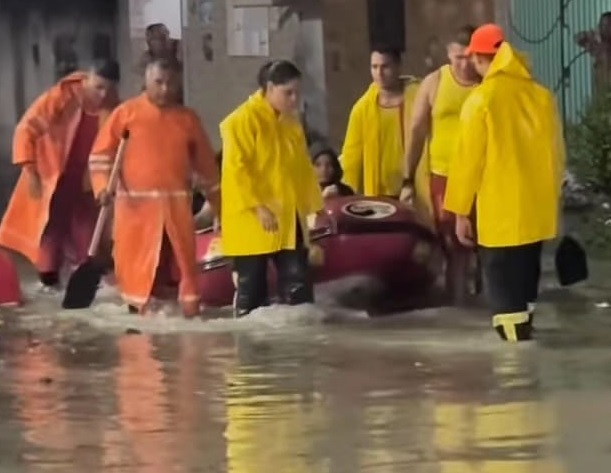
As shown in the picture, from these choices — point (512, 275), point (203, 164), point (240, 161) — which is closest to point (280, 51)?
point (203, 164)

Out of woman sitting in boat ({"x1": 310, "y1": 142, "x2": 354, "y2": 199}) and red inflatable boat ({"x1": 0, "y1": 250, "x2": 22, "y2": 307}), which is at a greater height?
woman sitting in boat ({"x1": 310, "y1": 142, "x2": 354, "y2": 199})

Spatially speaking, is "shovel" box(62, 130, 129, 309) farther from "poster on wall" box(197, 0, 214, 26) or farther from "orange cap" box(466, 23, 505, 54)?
"poster on wall" box(197, 0, 214, 26)

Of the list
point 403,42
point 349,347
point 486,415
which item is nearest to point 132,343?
point 349,347

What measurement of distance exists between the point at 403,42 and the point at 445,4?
513 mm

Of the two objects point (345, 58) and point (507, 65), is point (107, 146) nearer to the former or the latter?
point (507, 65)

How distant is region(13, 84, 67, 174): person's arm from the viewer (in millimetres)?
15125

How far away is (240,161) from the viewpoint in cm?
1311

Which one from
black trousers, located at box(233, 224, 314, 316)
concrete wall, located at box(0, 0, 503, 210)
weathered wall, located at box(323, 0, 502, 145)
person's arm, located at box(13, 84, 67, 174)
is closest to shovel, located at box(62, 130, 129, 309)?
person's arm, located at box(13, 84, 67, 174)

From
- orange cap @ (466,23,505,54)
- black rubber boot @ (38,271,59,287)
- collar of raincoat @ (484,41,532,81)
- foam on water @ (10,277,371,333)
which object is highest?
orange cap @ (466,23,505,54)

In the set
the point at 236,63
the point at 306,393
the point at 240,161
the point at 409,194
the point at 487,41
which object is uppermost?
the point at 487,41

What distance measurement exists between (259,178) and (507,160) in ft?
→ 6.15

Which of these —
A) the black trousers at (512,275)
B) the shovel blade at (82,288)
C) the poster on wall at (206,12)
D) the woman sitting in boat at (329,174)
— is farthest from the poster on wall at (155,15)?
the black trousers at (512,275)

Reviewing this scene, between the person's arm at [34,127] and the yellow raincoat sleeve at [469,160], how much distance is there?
161 inches

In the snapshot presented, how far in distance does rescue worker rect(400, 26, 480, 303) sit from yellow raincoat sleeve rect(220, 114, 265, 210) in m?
1.41
